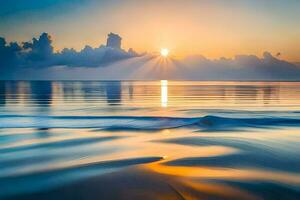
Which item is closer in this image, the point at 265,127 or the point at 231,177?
the point at 231,177

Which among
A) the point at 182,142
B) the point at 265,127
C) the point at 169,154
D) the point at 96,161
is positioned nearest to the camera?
the point at 96,161

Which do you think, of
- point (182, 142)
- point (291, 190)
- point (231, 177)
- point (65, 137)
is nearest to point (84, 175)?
point (231, 177)

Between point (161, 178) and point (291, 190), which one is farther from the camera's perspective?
point (161, 178)

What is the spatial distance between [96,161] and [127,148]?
2.63 m

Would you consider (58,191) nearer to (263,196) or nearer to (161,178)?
(161,178)

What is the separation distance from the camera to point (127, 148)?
13.4 meters

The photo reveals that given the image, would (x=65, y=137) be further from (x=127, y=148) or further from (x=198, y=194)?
(x=198, y=194)

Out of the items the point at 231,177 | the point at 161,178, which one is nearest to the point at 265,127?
the point at 231,177

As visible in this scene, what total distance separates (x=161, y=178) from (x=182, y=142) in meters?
6.25

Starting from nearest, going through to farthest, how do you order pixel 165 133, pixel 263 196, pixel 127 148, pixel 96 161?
pixel 263 196 < pixel 96 161 < pixel 127 148 < pixel 165 133

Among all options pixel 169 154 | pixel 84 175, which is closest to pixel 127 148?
pixel 169 154

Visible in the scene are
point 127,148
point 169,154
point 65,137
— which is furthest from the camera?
point 65,137

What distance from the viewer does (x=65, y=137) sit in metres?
16.7

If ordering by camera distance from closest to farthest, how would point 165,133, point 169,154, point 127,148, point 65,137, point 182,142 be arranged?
point 169,154 → point 127,148 → point 182,142 → point 65,137 → point 165,133
